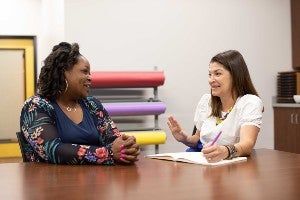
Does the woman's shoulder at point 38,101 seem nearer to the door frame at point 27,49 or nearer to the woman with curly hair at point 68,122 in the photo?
the woman with curly hair at point 68,122

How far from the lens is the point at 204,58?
14.2ft

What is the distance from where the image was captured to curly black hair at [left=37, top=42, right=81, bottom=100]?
6.15 ft

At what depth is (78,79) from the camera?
1.92 m

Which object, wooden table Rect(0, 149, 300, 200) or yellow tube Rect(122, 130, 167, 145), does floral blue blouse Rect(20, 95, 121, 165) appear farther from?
yellow tube Rect(122, 130, 167, 145)

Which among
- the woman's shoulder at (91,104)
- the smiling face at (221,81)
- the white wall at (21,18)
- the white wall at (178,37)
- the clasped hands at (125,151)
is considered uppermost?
the white wall at (21,18)

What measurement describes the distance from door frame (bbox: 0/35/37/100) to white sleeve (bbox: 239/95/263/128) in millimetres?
3782

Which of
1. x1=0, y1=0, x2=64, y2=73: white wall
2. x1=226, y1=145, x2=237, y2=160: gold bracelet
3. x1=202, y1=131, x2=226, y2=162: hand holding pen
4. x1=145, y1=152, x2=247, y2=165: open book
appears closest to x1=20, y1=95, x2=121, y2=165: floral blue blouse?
x1=145, y1=152, x2=247, y2=165: open book

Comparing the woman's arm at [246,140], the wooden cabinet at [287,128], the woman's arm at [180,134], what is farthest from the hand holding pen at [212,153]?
the wooden cabinet at [287,128]

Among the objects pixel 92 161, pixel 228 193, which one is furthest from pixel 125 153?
pixel 228 193

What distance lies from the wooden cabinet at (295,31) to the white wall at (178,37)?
57 mm

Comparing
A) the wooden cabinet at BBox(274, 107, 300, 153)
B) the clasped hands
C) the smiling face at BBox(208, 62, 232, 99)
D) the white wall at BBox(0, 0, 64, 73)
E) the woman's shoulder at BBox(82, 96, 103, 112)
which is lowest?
the wooden cabinet at BBox(274, 107, 300, 153)

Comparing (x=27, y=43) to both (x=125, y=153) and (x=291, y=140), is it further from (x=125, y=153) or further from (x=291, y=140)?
(x=125, y=153)

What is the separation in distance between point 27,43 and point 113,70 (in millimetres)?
1834

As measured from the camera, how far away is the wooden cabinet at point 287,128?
14.3ft
